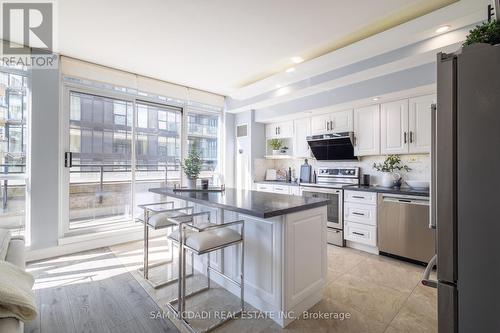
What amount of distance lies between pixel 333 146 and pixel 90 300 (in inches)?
147

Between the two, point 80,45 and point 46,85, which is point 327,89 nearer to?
point 80,45

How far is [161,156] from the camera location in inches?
174

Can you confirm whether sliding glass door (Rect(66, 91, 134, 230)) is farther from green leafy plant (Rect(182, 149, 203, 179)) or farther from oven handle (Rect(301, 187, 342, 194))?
oven handle (Rect(301, 187, 342, 194))

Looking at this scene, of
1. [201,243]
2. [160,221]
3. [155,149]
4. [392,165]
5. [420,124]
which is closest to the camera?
[201,243]

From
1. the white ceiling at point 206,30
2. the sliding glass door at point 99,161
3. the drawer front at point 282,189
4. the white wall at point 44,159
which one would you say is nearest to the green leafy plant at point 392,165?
the drawer front at point 282,189

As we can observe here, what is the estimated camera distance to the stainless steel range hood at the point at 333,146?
3.90 meters

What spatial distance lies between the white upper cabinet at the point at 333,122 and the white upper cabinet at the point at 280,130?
54cm

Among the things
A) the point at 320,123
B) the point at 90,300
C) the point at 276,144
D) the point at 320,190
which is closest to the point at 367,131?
the point at 320,123

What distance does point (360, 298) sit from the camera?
2.26 meters

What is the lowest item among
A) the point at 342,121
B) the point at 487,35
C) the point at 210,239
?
the point at 210,239

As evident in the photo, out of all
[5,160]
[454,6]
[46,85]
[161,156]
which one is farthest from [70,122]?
[454,6]

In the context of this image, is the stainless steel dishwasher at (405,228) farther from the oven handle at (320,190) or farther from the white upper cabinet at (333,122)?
the white upper cabinet at (333,122)

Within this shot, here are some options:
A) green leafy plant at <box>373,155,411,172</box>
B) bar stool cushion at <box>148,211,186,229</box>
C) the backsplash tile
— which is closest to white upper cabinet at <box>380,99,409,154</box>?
green leafy plant at <box>373,155,411,172</box>

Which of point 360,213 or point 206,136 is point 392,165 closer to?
point 360,213
